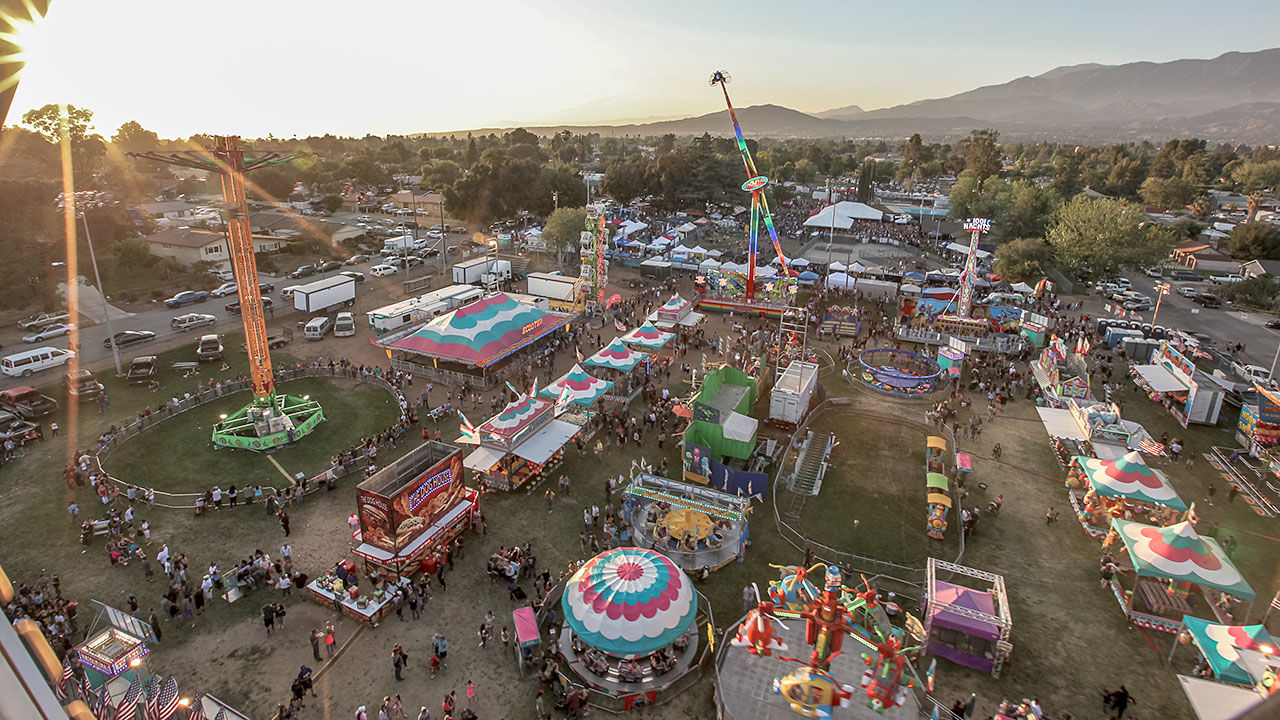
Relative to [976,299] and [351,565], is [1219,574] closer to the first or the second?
[351,565]

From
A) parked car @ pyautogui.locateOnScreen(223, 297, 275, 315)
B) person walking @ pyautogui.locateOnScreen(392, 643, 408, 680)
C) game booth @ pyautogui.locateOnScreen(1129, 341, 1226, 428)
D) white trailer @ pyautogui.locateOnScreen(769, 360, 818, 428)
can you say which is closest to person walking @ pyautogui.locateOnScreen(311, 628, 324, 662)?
person walking @ pyautogui.locateOnScreen(392, 643, 408, 680)

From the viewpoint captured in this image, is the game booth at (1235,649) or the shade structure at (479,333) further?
the shade structure at (479,333)

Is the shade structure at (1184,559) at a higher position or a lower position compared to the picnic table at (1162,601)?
higher

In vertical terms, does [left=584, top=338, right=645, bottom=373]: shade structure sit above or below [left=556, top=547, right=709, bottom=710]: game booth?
above

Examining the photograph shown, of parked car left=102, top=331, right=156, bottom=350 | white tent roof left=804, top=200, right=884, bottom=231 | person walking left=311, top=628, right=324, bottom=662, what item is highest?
white tent roof left=804, top=200, right=884, bottom=231

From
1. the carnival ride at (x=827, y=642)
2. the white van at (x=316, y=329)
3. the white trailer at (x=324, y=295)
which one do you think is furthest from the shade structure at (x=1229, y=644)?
the white trailer at (x=324, y=295)

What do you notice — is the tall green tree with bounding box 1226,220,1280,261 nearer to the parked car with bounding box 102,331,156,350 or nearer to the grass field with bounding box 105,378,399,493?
the grass field with bounding box 105,378,399,493

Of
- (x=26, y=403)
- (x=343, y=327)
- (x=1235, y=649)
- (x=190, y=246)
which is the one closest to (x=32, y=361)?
(x=26, y=403)

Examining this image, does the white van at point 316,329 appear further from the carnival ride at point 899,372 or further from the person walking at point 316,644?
the carnival ride at point 899,372

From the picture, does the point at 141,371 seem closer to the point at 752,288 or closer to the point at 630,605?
the point at 630,605
